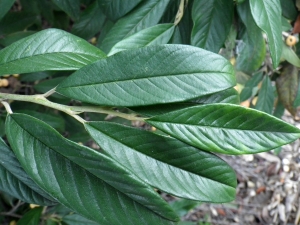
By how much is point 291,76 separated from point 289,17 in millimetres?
175

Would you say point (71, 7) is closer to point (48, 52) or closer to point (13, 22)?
point (13, 22)

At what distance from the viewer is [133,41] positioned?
78 centimetres

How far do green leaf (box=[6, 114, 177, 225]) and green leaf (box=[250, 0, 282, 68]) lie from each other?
380mm

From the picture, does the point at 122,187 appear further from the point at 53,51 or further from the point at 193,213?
the point at 193,213

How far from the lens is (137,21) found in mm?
913

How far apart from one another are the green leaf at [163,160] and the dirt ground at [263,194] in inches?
65.5

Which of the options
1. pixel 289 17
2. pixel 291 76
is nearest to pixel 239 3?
pixel 289 17

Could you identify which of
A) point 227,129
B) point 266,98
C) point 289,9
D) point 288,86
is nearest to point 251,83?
point 266,98

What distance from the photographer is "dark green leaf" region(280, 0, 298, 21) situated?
1012 mm

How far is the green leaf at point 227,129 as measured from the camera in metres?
0.56

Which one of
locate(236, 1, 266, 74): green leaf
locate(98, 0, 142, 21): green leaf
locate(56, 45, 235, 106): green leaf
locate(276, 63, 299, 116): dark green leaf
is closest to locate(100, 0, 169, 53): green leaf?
locate(98, 0, 142, 21): green leaf

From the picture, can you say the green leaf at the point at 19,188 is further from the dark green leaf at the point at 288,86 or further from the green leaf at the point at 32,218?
the dark green leaf at the point at 288,86

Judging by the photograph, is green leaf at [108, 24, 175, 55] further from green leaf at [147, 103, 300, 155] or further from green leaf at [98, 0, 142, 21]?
green leaf at [147, 103, 300, 155]

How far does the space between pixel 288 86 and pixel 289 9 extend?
0.22 m
